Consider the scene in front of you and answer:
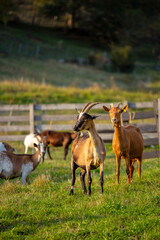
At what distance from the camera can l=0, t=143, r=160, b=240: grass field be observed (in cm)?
531

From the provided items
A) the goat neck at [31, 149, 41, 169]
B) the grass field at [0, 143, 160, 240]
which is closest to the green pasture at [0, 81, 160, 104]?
the goat neck at [31, 149, 41, 169]

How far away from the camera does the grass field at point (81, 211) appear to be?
531 centimetres

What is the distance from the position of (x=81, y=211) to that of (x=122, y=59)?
45.6 meters

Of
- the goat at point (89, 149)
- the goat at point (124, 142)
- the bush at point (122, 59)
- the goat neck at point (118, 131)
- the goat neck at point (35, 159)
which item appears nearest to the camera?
the goat at point (89, 149)

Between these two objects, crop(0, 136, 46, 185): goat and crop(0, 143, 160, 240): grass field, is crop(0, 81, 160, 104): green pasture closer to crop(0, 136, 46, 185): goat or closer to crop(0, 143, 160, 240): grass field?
crop(0, 136, 46, 185): goat

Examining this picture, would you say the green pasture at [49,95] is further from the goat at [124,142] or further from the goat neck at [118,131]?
the goat neck at [118,131]

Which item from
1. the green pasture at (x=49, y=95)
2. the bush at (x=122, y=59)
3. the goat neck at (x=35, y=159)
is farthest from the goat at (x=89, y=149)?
the bush at (x=122, y=59)

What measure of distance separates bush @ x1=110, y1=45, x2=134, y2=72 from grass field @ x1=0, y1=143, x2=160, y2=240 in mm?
43022

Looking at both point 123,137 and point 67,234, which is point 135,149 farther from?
point 67,234

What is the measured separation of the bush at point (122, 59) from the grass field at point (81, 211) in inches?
1694

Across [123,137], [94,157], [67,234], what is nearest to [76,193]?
[94,157]

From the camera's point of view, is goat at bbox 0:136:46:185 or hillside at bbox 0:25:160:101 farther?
hillside at bbox 0:25:160:101

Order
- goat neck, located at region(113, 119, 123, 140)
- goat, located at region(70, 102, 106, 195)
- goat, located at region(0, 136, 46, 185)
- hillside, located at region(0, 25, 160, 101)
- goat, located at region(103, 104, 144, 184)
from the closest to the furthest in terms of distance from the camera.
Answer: goat, located at region(70, 102, 106, 195) < goat, located at region(103, 104, 144, 184) < goat neck, located at region(113, 119, 123, 140) < goat, located at region(0, 136, 46, 185) < hillside, located at region(0, 25, 160, 101)

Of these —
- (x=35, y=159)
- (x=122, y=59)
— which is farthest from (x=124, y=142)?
(x=122, y=59)
